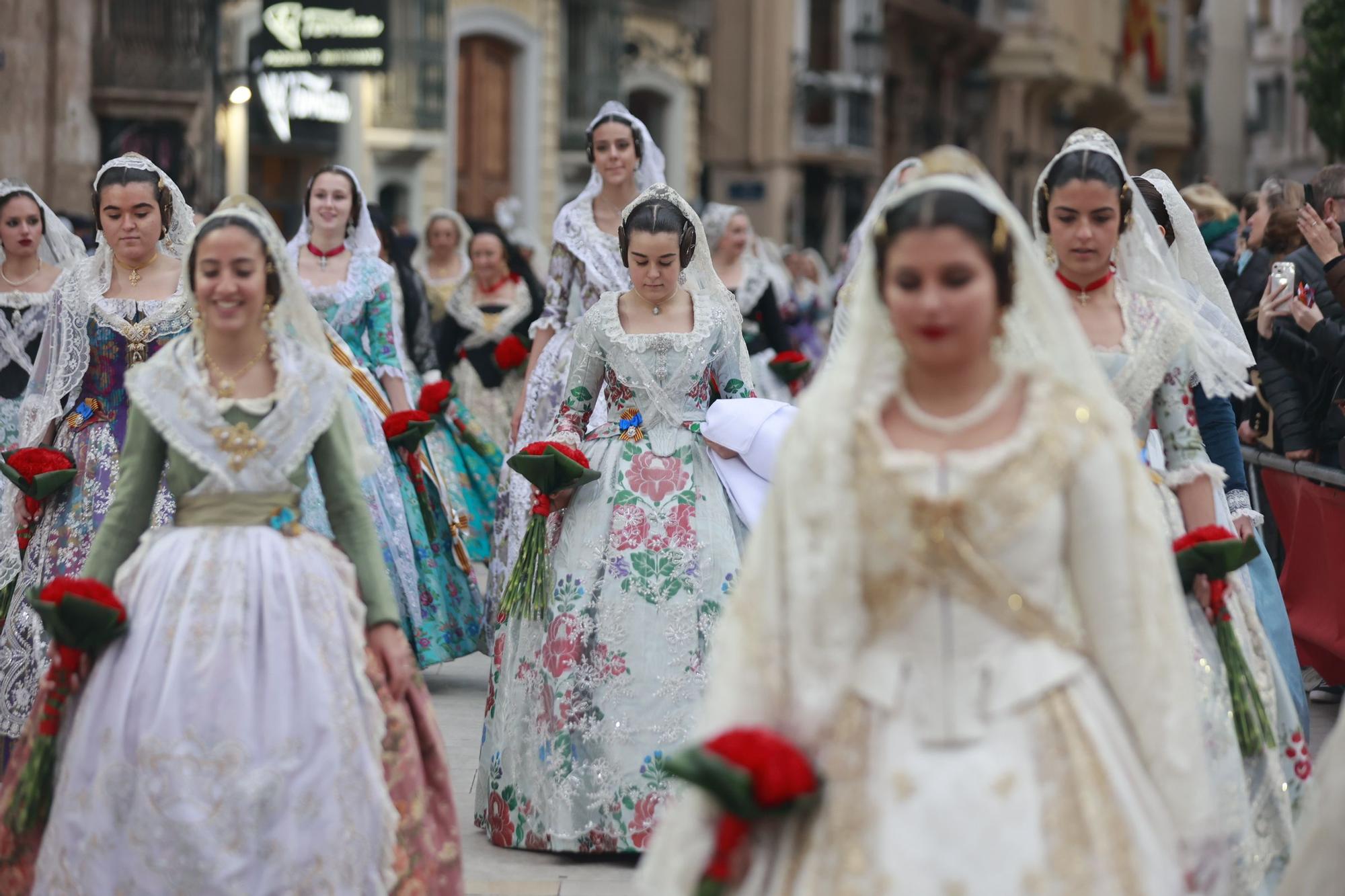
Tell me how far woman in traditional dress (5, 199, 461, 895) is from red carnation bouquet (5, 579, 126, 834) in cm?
4

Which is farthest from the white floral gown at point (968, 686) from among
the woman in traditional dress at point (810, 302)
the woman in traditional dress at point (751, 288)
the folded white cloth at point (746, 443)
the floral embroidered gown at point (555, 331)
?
the woman in traditional dress at point (810, 302)

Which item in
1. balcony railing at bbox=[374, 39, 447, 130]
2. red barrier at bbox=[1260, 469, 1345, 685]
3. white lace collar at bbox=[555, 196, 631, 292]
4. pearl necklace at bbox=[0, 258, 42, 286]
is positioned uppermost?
balcony railing at bbox=[374, 39, 447, 130]

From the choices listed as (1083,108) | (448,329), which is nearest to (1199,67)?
(1083,108)

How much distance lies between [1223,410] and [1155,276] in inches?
18.1

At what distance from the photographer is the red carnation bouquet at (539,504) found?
255 inches

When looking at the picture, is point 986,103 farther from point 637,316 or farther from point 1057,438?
point 1057,438

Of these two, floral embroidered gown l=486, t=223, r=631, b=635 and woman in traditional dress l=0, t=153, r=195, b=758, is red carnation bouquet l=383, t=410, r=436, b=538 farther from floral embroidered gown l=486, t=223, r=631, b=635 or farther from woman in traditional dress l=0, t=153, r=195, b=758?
woman in traditional dress l=0, t=153, r=195, b=758

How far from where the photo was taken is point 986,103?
5012 cm

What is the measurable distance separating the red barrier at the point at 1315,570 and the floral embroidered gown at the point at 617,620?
11.1 ft

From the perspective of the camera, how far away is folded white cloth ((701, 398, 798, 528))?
6555 mm

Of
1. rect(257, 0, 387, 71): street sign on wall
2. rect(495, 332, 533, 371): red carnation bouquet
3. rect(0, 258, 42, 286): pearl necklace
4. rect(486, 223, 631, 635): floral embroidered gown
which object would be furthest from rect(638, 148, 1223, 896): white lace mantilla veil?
rect(257, 0, 387, 71): street sign on wall

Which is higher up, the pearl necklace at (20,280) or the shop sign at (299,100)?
the shop sign at (299,100)

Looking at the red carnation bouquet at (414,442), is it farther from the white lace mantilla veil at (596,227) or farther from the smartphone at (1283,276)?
the smartphone at (1283,276)

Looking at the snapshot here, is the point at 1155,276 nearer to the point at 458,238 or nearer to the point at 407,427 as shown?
the point at 407,427
